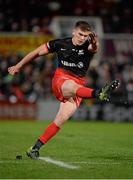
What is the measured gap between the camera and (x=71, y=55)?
9.98 meters

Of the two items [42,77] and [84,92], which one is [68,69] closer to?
[84,92]

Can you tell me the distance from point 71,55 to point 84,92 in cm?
84

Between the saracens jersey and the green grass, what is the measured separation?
140 centimetres

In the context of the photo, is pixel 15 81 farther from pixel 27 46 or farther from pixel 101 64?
pixel 101 64

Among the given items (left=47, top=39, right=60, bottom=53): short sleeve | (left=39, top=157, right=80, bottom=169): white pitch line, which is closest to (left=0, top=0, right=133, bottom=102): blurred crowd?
(left=47, top=39, right=60, bottom=53): short sleeve

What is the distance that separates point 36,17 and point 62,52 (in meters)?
16.4

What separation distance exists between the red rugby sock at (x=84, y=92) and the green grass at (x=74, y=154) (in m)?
0.97

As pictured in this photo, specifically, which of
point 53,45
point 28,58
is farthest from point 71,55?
point 28,58

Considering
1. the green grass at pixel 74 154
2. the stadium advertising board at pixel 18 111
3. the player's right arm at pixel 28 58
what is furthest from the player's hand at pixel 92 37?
the stadium advertising board at pixel 18 111

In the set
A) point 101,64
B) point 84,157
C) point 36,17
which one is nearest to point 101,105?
point 101,64

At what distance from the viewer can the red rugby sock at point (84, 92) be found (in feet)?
30.5

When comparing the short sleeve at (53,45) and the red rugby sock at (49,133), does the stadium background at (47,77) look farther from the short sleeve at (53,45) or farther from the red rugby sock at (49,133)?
the red rugby sock at (49,133)

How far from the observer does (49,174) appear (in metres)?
8.07

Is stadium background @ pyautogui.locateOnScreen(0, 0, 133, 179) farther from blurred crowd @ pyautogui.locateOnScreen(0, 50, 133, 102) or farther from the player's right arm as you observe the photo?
the player's right arm
